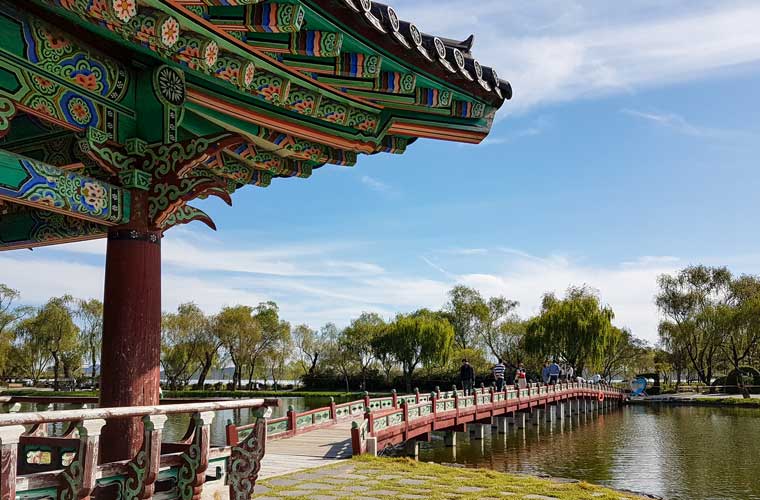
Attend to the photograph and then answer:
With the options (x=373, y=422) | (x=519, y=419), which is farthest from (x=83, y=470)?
(x=519, y=419)

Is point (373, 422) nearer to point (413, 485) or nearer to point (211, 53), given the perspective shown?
point (413, 485)

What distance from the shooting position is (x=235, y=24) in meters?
5.14

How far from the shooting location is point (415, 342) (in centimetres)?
5306

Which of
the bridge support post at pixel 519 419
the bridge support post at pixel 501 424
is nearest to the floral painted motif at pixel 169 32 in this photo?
the bridge support post at pixel 501 424

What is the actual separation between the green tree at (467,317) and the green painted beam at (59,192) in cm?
5579

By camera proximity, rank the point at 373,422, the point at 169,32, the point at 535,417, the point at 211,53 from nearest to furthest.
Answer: the point at 169,32
the point at 211,53
the point at 373,422
the point at 535,417

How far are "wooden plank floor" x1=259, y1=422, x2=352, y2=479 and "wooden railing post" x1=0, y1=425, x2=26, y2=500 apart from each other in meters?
6.64

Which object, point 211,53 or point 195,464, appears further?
point 211,53

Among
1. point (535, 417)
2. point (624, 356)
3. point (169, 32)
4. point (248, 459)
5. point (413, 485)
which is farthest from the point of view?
point (624, 356)

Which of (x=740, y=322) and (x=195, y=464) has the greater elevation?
(x=740, y=322)

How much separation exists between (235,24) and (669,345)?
2340 inches

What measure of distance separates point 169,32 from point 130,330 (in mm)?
2477

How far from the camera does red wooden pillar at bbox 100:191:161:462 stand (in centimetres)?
552

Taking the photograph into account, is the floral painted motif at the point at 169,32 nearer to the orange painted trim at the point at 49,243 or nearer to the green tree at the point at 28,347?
the orange painted trim at the point at 49,243
